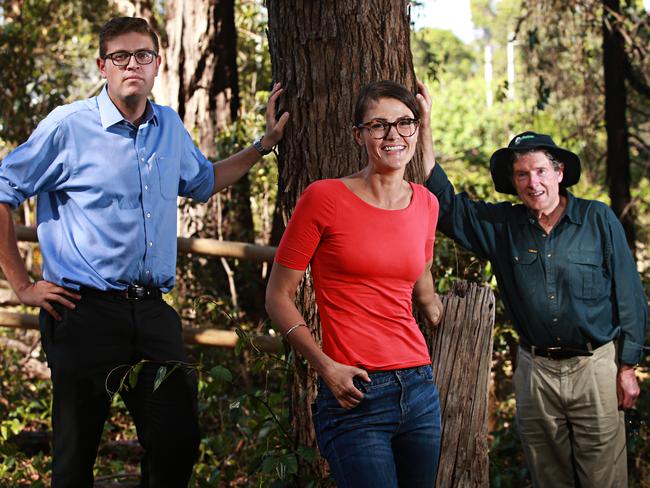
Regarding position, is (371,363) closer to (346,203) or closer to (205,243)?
(346,203)

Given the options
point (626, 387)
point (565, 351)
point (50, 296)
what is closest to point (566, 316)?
point (565, 351)

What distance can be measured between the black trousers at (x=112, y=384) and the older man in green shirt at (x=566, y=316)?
1361mm

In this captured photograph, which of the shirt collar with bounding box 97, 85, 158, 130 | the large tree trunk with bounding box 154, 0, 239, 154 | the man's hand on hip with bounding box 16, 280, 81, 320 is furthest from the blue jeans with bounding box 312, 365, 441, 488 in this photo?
the large tree trunk with bounding box 154, 0, 239, 154

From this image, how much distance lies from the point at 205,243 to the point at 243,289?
271 centimetres

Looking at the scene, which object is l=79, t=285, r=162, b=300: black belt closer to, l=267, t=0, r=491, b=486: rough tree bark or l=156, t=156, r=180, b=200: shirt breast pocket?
l=156, t=156, r=180, b=200: shirt breast pocket

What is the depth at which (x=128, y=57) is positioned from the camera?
398 cm

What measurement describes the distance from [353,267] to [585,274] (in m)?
1.61

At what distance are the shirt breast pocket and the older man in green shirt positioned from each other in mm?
1090

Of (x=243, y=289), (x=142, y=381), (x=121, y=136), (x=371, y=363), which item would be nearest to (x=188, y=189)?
(x=121, y=136)

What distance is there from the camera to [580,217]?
4.45 m

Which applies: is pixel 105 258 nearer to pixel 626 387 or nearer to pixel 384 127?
pixel 384 127

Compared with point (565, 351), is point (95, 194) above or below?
above

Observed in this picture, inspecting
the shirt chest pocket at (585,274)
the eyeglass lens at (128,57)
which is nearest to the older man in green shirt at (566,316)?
the shirt chest pocket at (585,274)

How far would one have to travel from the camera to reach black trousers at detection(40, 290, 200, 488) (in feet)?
13.1
